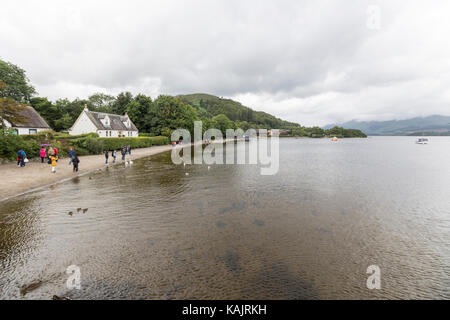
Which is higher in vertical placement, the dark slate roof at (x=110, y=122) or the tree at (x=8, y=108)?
the dark slate roof at (x=110, y=122)

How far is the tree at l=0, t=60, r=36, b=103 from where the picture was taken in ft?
200

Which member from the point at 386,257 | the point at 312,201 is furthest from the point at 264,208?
the point at 386,257

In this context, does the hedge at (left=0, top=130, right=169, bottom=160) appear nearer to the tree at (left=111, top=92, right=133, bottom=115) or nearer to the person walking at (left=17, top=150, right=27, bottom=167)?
the person walking at (left=17, top=150, right=27, bottom=167)

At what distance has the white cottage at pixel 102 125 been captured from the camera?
58.4 m

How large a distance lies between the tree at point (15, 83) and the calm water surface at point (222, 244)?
7558cm

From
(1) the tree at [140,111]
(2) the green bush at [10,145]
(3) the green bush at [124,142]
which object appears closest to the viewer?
(2) the green bush at [10,145]

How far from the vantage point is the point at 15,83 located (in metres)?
63.2

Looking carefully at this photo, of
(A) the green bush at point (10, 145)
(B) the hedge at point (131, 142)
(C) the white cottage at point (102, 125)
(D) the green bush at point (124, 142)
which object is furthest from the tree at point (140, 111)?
(A) the green bush at point (10, 145)

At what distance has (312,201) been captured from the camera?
13.9m

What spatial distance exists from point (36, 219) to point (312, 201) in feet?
51.4

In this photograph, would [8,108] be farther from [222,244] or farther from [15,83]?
[15,83]

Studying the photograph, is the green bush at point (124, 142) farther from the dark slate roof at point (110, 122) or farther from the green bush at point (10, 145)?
→ the dark slate roof at point (110, 122)

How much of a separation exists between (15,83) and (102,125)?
31.7 m
